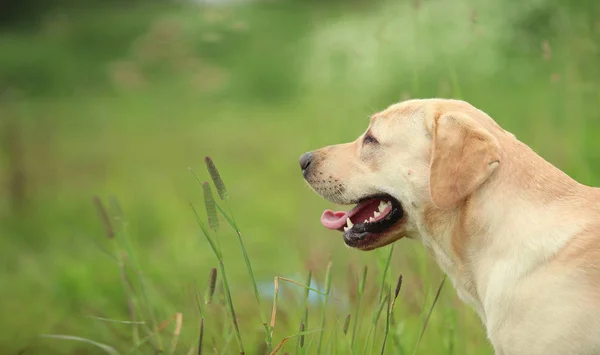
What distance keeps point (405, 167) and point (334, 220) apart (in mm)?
414

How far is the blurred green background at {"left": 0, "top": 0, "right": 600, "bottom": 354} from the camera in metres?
4.59

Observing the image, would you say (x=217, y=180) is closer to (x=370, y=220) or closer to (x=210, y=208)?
(x=210, y=208)

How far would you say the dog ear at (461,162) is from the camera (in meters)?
2.98

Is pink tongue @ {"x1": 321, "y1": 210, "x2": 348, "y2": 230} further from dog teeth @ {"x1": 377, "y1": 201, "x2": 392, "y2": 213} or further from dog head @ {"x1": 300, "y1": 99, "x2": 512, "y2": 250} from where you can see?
dog teeth @ {"x1": 377, "y1": 201, "x2": 392, "y2": 213}

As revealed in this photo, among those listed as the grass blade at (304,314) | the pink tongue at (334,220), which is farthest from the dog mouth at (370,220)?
the grass blade at (304,314)

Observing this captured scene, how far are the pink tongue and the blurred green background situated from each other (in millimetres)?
216

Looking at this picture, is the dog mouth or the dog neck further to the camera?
the dog mouth

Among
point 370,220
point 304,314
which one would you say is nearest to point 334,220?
point 370,220

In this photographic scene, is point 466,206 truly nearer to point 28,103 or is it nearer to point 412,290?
point 412,290

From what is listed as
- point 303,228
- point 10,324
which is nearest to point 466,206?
Result: point 10,324

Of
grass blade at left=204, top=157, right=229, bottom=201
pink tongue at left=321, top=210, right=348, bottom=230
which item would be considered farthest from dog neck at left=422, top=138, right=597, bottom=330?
grass blade at left=204, top=157, right=229, bottom=201

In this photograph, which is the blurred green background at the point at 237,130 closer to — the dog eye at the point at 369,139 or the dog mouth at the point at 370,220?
the dog mouth at the point at 370,220

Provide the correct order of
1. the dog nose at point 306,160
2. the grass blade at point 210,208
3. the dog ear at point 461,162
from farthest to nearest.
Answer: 1. the dog nose at point 306,160
2. the dog ear at point 461,162
3. the grass blade at point 210,208

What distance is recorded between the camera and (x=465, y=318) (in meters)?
4.28
